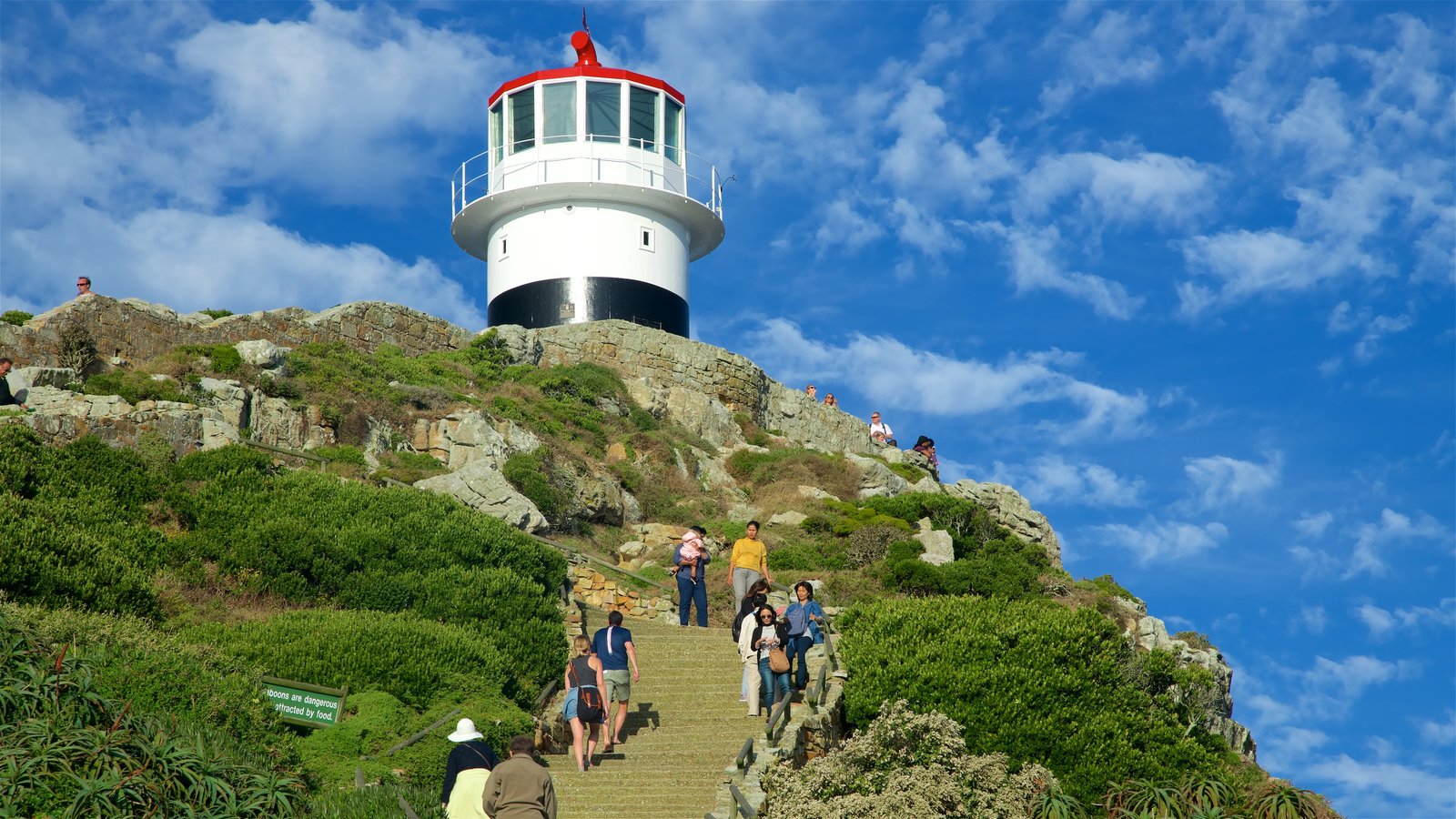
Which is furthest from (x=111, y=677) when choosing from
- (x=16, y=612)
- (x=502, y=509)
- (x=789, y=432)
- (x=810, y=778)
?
(x=789, y=432)

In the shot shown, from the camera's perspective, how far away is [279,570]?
2131 centimetres

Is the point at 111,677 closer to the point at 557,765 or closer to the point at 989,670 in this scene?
the point at 557,765


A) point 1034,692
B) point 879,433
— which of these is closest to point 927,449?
point 879,433

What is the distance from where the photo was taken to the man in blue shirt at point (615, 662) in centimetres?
1723

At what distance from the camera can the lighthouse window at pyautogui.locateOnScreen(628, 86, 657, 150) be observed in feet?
136

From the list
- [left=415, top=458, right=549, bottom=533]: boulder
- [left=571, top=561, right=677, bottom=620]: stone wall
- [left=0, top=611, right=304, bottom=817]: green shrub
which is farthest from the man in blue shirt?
[left=415, top=458, right=549, bottom=533]: boulder

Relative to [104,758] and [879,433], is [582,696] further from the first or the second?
[879,433]

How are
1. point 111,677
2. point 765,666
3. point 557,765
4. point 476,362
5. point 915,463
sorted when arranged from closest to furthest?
point 111,677 → point 557,765 → point 765,666 → point 476,362 → point 915,463

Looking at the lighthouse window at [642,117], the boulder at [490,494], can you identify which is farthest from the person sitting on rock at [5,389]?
the lighthouse window at [642,117]

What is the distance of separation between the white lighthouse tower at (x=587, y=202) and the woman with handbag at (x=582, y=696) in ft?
79.2

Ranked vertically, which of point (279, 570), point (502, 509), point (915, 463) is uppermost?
point (915, 463)

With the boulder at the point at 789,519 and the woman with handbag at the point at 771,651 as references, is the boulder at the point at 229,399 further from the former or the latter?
the woman with handbag at the point at 771,651

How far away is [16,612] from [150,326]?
49.2ft

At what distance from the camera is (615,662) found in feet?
56.7
